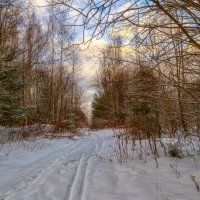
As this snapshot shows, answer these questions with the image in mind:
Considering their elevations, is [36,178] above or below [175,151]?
below

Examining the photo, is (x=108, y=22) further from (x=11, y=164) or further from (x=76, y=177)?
(x=11, y=164)

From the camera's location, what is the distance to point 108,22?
11.9 ft

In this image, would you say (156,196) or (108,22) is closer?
(108,22)

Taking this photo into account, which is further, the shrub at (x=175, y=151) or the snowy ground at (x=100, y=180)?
the shrub at (x=175, y=151)

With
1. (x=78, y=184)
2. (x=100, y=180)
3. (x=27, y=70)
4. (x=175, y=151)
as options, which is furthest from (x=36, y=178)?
(x=27, y=70)

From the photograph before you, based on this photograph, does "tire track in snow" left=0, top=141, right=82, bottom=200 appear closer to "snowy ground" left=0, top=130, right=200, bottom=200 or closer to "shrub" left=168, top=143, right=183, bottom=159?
"snowy ground" left=0, top=130, right=200, bottom=200

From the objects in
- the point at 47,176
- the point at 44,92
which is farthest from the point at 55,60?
the point at 47,176

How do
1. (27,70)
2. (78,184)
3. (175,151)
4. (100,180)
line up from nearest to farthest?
(78,184)
(100,180)
(175,151)
(27,70)

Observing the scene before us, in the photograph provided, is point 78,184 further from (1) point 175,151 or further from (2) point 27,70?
(2) point 27,70

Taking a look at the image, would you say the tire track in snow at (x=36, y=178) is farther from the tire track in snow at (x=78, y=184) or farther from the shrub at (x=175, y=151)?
the shrub at (x=175, y=151)

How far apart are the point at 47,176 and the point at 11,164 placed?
2.22 metres

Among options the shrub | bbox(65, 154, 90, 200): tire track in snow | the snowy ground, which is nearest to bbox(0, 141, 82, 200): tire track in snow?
the snowy ground

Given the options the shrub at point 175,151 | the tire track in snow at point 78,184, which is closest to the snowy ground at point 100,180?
the tire track in snow at point 78,184

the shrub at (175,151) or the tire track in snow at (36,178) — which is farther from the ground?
the shrub at (175,151)
